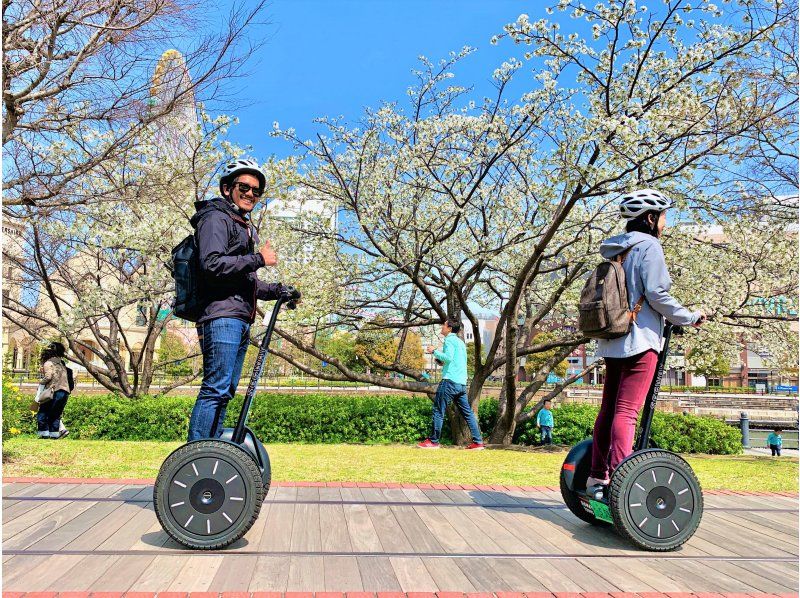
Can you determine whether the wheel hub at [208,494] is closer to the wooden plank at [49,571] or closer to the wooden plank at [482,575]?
the wooden plank at [49,571]

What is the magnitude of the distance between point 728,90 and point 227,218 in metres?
6.34

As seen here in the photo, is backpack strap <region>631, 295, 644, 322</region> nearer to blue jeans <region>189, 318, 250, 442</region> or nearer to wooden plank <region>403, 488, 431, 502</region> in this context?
wooden plank <region>403, 488, 431, 502</region>

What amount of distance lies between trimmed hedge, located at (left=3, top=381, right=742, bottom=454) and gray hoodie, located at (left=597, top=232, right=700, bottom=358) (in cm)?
903

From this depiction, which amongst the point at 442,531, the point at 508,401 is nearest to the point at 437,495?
the point at 442,531

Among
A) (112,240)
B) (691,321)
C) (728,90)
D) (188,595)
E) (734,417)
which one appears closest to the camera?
(188,595)

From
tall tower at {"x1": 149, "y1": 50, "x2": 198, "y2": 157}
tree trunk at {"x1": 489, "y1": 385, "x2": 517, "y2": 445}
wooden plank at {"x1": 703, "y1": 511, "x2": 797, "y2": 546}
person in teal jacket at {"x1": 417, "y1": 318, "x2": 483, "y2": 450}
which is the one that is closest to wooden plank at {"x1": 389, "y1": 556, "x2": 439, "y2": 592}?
wooden plank at {"x1": 703, "y1": 511, "x2": 797, "y2": 546}

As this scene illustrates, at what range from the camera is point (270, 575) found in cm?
279

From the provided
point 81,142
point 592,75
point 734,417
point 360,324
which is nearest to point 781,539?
point 592,75

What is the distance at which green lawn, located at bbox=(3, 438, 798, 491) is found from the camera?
5.52 metres

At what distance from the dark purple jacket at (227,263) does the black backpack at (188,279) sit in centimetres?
4

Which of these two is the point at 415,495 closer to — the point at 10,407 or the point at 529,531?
the point at 529,531

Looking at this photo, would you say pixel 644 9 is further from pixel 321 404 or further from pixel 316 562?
pixel 321 404

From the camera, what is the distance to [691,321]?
11.3ft

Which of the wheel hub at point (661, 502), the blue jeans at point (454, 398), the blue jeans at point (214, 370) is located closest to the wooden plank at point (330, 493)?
the blue jeans at point (214, 370)
